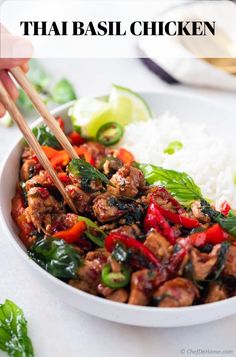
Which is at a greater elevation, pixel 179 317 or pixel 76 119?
pixel 76 119

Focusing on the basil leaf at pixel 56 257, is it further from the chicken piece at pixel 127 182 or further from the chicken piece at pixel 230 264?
the chicken piece at pixel 230 264

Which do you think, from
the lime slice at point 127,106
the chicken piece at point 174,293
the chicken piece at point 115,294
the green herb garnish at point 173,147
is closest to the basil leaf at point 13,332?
the chicken piece at point 115,294

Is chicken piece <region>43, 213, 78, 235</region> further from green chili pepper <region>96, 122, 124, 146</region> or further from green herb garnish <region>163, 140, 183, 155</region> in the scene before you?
green herb garnish <region>163, 140, 183, 155</region>

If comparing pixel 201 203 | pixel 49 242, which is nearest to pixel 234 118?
pixel 201 203

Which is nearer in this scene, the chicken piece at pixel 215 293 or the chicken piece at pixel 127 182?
the chicken piece at pixel 215 293

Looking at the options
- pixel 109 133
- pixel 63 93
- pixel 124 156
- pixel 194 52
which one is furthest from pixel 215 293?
pixel 194 52

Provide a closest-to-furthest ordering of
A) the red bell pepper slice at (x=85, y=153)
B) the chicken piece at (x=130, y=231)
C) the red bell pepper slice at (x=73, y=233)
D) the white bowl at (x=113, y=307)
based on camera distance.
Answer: the white bowl at (x=113, y=307)
the chicken piece at (x=130, y=231)
the red bell pepper slice at (x=73, y=233)
the red bell pepper slice at (x=85, y=153)

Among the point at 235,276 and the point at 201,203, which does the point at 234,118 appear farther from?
the point at 235,276

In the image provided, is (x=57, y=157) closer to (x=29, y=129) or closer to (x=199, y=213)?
(x=29, y=129)
